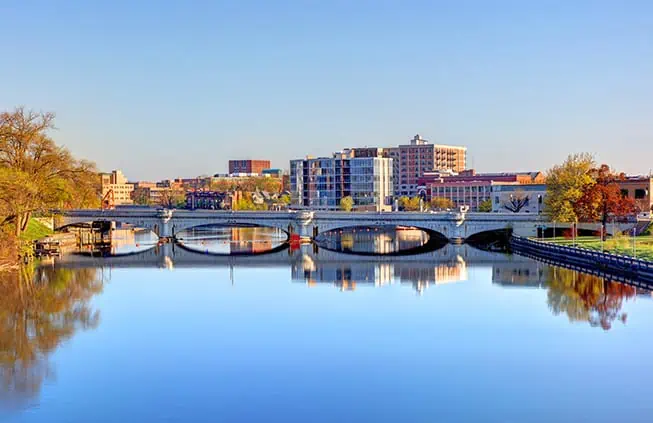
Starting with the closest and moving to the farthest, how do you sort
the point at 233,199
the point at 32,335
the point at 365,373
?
the point at 365,373
the point at 32,335
the point at 233,199

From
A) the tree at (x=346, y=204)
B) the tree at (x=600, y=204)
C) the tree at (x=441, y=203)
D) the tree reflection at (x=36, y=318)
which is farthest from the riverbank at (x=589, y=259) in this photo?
the tree at (x=346, y=204)

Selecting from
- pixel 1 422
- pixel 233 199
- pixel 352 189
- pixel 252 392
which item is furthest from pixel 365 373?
pixel 233 199

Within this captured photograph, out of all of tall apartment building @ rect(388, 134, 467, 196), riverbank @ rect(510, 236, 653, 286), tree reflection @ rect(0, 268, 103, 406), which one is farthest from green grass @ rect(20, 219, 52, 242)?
tall apartment building @ rect(388, 134, 467, 196)

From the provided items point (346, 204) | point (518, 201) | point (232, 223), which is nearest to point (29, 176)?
point (232, 223)

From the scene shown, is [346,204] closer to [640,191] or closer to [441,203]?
[441,203]

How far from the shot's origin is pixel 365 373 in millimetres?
33281

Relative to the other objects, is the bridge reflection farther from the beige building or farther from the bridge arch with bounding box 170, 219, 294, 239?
the beige building

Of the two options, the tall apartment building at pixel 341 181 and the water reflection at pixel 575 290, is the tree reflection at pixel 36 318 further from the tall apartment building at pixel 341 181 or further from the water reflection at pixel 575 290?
the tall apartment building at pixel 341 181

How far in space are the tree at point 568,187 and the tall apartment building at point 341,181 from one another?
68.2m

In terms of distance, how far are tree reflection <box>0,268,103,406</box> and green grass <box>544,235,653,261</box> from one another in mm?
38589

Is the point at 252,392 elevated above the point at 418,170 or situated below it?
below

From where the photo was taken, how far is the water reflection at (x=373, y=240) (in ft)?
317

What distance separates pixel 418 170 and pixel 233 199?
4165cm

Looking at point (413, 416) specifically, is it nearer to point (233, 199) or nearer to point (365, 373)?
point (365, 373)
